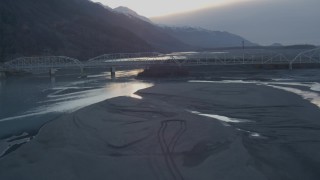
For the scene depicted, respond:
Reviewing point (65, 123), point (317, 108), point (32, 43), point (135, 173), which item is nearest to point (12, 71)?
point (32, 43)

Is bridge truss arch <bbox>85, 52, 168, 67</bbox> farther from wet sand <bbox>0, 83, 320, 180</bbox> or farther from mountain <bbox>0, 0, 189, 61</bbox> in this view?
wet sand <bbox>0, 83, 320, 180</bbox>

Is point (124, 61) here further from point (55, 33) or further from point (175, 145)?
point (175, 145)

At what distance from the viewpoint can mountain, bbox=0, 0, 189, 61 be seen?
112562mm

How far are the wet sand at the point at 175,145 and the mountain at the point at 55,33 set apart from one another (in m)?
79.4

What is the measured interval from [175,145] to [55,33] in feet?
390

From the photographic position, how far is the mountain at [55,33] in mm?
112562

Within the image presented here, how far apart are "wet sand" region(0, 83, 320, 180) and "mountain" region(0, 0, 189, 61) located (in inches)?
3126

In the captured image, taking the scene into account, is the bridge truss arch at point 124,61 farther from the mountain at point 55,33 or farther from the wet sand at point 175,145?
the wet sand at point 175,145

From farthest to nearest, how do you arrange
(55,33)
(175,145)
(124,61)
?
(55,33) < (124,61) < (175,145)

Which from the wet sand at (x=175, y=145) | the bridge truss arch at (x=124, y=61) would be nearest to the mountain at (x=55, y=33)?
the bridge truss arch at (x=124, y=61)

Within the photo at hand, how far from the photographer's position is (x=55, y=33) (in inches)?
5118

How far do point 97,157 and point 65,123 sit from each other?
819cm

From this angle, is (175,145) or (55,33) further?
(55,33)

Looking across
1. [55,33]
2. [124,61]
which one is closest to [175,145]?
[124,61]
